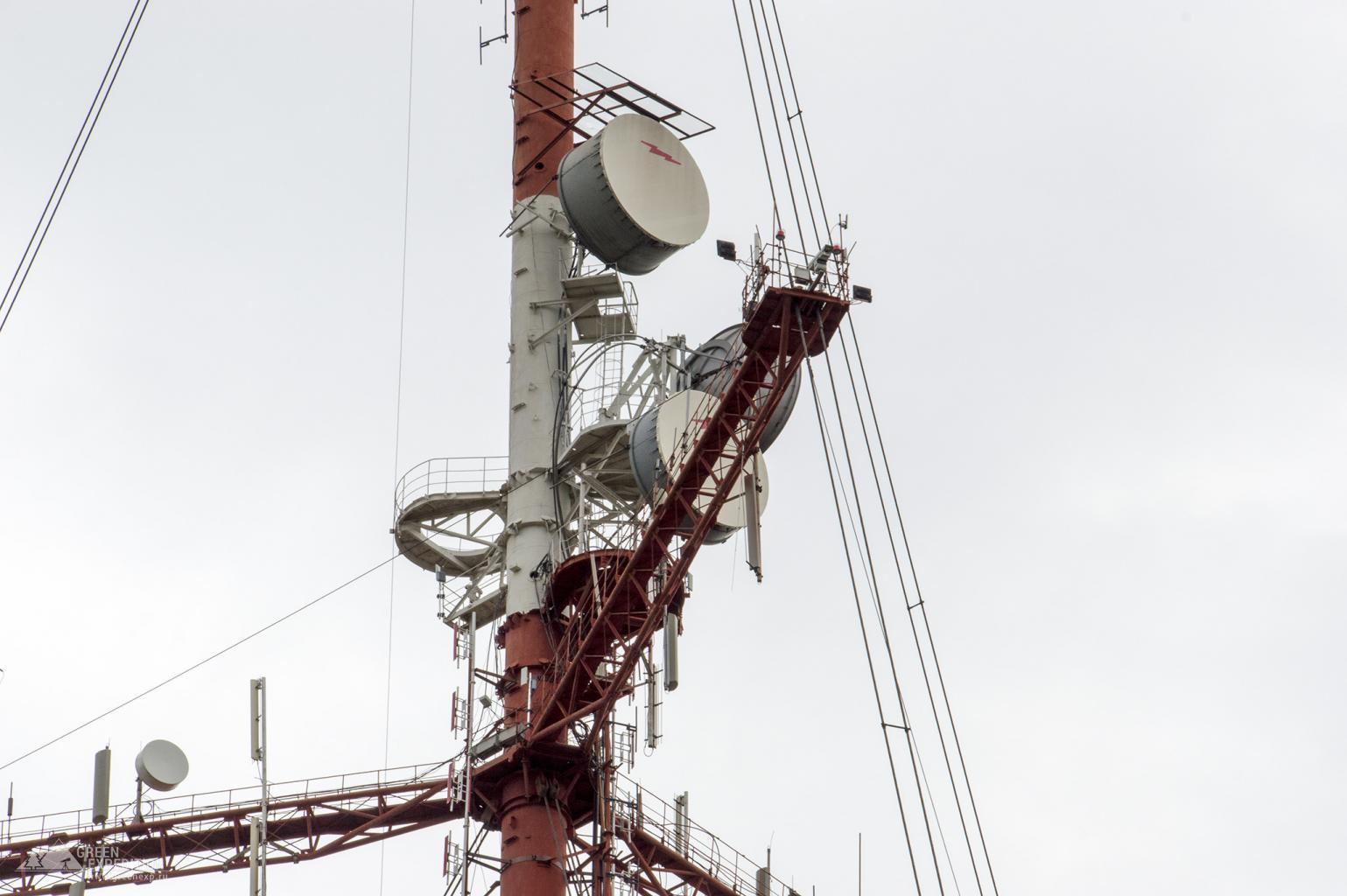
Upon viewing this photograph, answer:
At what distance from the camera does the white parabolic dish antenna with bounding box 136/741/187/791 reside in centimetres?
6062

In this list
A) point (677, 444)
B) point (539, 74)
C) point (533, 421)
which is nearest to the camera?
point (677, 444)

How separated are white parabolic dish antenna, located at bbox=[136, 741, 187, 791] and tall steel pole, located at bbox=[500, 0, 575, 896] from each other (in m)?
8.37

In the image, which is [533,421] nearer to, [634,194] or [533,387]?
[533,387]

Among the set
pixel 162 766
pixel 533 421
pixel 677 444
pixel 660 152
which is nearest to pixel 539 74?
pixel 660 152

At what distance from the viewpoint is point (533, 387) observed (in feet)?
208

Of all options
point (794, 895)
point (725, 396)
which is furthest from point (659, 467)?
point (794, 895)

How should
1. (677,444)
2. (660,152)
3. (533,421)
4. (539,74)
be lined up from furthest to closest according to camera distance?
(539,74) → (533,421) → (660,152) → (677,444)

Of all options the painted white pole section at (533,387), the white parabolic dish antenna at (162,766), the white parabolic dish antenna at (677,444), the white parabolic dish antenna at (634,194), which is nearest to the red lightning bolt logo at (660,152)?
the white parabolic dish antenna at (634,194)

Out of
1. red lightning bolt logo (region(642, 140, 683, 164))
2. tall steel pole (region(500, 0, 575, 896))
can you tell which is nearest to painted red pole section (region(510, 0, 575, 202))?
tall steel pole (region(500, 0, 575, 896))

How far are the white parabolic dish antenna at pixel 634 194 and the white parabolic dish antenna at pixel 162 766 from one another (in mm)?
16064

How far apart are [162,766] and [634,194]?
18.1 metres

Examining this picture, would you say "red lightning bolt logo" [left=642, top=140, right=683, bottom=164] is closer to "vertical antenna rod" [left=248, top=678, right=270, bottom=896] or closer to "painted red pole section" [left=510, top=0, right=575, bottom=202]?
"painted red pole section" [left=510, top=0, right=575, bottom=202]

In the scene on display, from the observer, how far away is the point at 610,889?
192 ft

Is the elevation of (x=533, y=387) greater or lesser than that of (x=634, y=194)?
lesser
